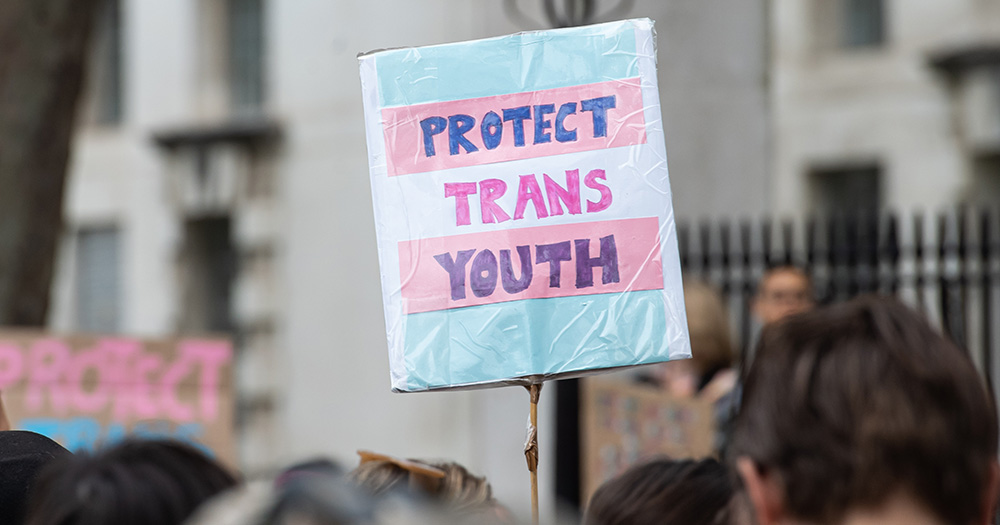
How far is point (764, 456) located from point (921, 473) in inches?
6.1

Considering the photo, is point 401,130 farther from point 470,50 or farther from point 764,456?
point 764,456

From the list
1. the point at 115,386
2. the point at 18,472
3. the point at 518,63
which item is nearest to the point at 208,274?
the point at 115,386

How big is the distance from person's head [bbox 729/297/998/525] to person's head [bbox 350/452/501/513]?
0.96m

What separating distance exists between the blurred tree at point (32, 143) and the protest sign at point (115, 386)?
73 cm

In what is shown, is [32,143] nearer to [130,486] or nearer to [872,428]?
[130,486]

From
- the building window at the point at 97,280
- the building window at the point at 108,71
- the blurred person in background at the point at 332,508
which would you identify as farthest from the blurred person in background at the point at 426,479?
the building window at the point at 108,71

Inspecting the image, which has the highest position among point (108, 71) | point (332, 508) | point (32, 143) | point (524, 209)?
point (108, 71)

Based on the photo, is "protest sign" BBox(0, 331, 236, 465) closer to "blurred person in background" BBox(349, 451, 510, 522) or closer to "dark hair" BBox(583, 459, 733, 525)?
"blurred person in background" BBox(349, 451, 510, 522)

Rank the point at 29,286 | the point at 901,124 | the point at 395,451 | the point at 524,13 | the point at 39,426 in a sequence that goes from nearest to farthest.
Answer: the point at 39,426
the point at 29,286
the point at 524,13
the point at 395,451
the point at 901,124

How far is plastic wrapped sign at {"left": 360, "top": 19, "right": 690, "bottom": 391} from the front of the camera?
247cm

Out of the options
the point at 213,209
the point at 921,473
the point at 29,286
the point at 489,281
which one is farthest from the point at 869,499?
the point at 213,209

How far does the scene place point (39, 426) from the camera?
15.3ft

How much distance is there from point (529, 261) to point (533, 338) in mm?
151

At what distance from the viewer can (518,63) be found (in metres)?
2.56
